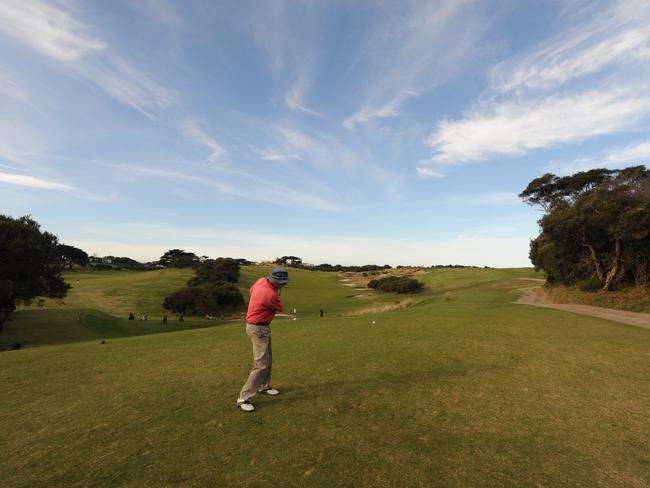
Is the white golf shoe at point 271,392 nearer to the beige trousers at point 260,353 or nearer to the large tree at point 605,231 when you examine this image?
the beige trousers at point 260,353

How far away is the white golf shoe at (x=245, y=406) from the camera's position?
6.18m

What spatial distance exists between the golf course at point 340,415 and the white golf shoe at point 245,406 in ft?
0.35

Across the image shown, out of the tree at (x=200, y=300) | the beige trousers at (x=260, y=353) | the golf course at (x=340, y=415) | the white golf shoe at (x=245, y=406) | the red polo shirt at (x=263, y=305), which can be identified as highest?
the red polo shirt at (x=263, y=305)

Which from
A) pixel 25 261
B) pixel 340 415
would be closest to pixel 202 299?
pixel 25 261

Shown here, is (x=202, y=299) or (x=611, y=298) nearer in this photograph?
(x=611, y=298)

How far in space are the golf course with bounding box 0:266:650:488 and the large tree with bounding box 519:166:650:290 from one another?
17988 mm

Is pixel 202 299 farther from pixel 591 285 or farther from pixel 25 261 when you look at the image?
pixel 591 285

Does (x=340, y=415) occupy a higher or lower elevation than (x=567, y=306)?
higher

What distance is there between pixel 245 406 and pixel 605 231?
34906mm

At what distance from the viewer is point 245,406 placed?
6227mm

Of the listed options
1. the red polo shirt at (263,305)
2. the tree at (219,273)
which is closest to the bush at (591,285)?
the red polo shirt at (263,305)

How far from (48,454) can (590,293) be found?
39474 mm

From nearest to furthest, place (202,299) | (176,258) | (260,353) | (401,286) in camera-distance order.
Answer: (260,353), (202,299), (401,286), (176,258)

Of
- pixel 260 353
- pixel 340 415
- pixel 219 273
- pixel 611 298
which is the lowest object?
pixel 340 415
